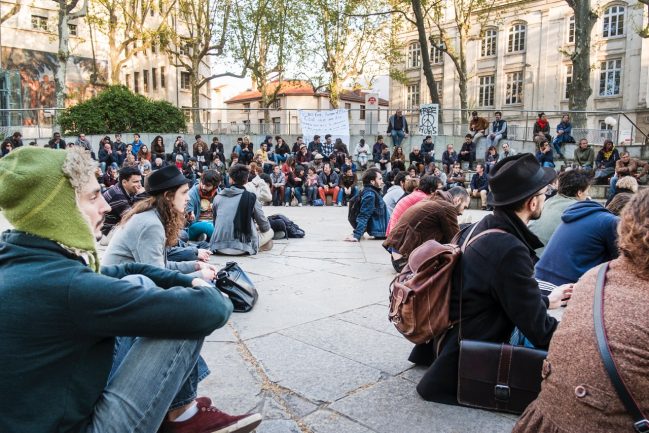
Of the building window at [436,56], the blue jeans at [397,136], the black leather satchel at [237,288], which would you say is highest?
the building window at [436,56]

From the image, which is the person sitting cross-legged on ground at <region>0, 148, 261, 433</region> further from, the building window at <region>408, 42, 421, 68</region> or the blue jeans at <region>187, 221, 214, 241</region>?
the building window at <region>408, 42, 421, 68</region>

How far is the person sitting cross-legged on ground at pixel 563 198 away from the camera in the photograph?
16.7ft

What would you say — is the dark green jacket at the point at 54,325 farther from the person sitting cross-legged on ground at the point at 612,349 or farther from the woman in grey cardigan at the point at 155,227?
the woman in grey cardigan at the point at 155,227

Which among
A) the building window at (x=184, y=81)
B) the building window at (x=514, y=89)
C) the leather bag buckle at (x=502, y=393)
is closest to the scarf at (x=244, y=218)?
the leather bag buckle at (x=502, y=393)

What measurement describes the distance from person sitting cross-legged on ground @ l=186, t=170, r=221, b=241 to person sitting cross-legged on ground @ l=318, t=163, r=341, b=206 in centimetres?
829

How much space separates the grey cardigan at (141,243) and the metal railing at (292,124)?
62.1 ft

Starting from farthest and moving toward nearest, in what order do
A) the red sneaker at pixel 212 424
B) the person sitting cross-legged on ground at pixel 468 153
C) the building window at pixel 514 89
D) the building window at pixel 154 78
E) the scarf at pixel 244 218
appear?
the building window at pixel 154 78 → the building window at pixel 514 89 → the person sitting cross-legged on ground at pixel 468 153 → the scarf at pixel 244 218 → the red sneaker at pixel 212 424

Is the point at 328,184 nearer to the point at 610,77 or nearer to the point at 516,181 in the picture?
the point at 516,181

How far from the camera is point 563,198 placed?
17.1 ft

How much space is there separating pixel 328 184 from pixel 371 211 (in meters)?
8.37

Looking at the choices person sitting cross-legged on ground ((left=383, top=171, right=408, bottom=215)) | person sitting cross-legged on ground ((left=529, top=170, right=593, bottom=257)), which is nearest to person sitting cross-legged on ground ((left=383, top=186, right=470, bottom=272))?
person sitting cross-legged on ground ((left=529, top=170, right=593, bottom=257))

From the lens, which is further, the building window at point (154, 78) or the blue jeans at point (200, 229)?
the building window at point (154, 78)

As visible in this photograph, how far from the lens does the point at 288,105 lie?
66000mm

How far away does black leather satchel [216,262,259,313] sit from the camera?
16.9 ft
